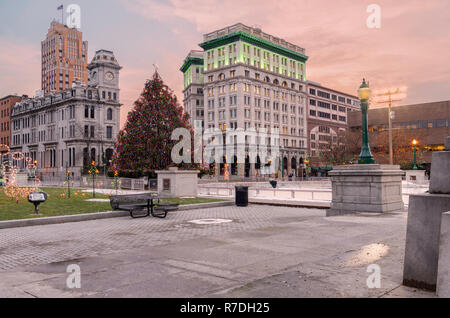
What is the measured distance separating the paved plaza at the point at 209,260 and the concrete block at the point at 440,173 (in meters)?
1.38

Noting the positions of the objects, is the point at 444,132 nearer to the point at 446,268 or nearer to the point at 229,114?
the point at 229,114

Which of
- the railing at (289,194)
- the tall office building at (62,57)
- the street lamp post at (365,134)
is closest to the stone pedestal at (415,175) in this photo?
the railing at (289,194)

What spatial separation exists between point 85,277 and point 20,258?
279cm

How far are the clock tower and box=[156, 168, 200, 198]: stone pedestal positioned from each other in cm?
7002

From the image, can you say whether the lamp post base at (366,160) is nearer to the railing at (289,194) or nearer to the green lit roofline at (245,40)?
the railing at (289,194)

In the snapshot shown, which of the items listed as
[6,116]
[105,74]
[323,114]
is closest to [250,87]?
[105,74]

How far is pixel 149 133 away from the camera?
3941 centimetres

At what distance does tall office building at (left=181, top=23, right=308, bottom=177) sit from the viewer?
3703 inches

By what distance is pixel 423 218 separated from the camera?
4992 millimetres

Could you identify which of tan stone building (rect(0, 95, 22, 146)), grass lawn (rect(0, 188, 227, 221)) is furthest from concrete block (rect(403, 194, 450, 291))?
tan stone building (rect(0, 95, 22, 146))

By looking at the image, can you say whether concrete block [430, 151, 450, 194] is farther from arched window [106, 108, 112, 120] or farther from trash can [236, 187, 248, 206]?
arched window [106, 108, 112, 120]

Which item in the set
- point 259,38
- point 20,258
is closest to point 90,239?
point 20,258

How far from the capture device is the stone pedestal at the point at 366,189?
549 inches

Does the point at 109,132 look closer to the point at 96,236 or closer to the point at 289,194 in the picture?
the point at 289,194
